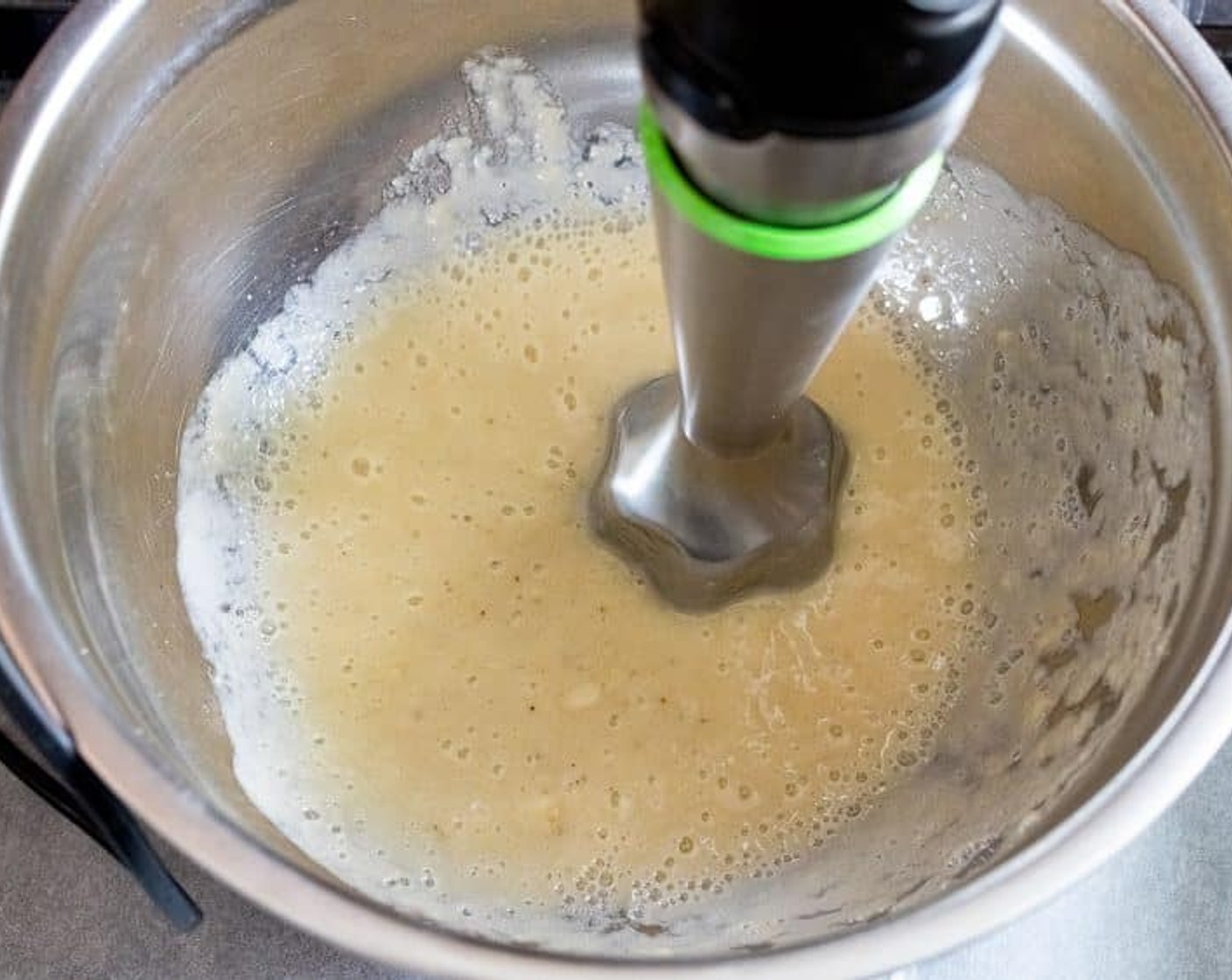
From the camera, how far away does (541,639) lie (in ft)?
2.32

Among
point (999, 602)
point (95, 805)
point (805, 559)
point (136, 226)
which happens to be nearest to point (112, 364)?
point (136, 226)

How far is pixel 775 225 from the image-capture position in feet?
1.14

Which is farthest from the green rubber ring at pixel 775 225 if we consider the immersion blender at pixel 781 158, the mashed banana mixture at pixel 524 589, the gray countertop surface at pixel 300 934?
the gray countertop surface at pixel 300 934

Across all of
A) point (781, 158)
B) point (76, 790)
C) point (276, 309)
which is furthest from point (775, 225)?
point (276, 309)

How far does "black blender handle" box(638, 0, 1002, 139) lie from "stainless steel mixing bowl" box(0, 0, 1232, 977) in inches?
11.3

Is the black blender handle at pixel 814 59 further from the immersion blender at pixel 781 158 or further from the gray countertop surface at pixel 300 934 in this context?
the gray countertop surface at pixel 300 934

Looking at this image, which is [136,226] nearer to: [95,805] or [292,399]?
[292,399]

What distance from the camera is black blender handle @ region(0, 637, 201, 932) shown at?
0.48 m

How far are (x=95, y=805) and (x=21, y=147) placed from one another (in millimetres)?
266

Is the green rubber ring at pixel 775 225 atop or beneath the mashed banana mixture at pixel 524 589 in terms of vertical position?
atop

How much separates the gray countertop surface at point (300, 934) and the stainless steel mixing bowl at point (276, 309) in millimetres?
142

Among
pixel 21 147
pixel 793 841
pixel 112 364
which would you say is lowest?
pixel 793 841

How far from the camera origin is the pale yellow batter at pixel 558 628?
0.67m

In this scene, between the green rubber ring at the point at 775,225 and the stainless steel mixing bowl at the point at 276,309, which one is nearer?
the green rubber ring at the point at 775,225
